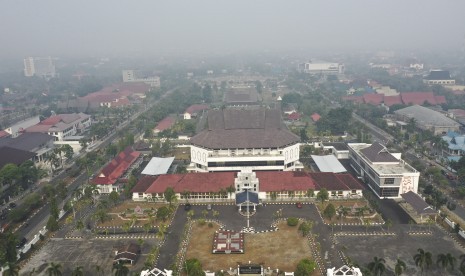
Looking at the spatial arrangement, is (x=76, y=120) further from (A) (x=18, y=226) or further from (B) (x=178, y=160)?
(A) (x=18, y=226)

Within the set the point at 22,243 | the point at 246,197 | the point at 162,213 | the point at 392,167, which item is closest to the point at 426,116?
the point at 392,167

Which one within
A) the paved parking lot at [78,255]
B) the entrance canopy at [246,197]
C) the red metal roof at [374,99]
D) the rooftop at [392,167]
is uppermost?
the red metal roof at [374,99]

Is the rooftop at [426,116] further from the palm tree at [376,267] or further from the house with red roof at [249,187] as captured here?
the palm tree at [376,267]

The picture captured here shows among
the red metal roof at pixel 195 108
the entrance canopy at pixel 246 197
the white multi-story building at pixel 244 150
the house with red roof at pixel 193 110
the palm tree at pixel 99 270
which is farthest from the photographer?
the red metal roof at pixel 195 108

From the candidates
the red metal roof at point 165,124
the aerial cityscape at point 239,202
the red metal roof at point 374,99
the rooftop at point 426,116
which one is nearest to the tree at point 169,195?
the aerial cityscape at point 239,202

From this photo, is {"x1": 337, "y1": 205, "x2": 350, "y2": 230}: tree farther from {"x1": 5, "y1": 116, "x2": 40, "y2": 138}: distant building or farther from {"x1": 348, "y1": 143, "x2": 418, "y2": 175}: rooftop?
{"x1": 5, "y1": 116, "x2": 40, "y2": 138}: distant building

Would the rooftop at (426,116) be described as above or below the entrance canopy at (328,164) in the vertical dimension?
above

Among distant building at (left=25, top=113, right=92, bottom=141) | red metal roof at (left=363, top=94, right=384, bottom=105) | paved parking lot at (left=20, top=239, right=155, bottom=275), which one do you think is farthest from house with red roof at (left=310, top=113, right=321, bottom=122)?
paved parking lot at (left=20, top=239, right=155, bottom=275)
